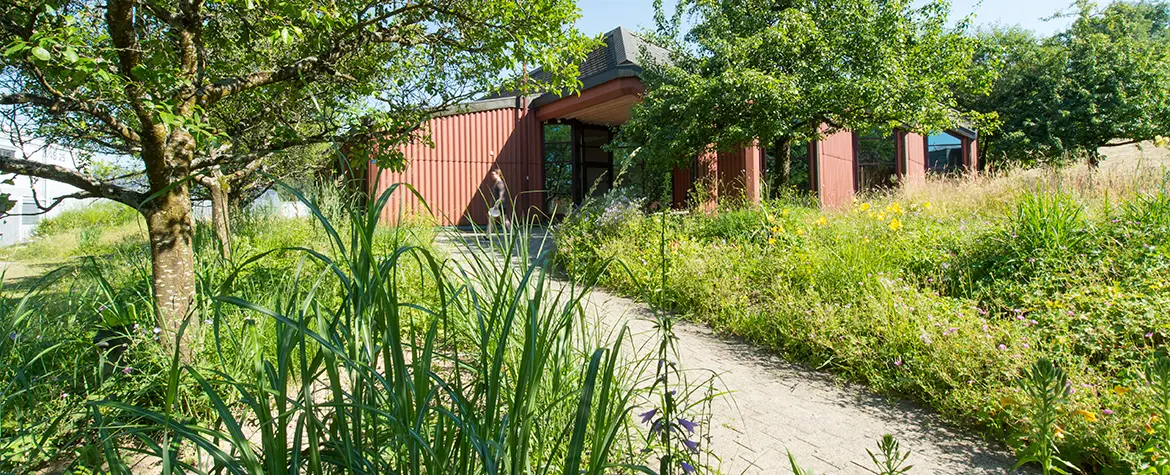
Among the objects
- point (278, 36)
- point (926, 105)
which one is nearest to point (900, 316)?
point (278, 36)

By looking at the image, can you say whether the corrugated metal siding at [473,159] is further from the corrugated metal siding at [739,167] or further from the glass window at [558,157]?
the corrugated metal siding at [739,167]

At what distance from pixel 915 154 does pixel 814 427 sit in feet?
58.4

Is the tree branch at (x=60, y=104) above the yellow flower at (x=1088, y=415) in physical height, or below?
above

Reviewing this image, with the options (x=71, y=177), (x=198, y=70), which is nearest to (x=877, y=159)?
(x=198, y=70)

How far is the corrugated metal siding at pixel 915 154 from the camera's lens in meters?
16.6

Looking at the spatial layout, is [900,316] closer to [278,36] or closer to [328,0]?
[278,36]

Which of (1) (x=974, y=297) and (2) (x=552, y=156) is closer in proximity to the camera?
(1) (x=974, y=297)

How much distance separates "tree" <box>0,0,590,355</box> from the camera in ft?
7.24

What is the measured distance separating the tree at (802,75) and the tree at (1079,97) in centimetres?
1135

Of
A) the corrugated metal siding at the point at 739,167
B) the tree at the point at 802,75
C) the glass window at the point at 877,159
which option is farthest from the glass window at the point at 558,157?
the glass window at the point at 877,159

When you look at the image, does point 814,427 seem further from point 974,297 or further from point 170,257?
point 170,257

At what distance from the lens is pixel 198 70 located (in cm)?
291

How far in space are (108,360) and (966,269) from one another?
4.89 metres

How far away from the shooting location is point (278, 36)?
2352 mm
